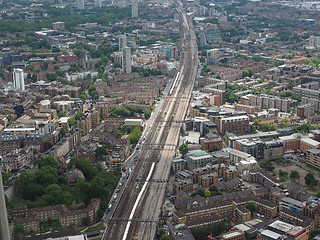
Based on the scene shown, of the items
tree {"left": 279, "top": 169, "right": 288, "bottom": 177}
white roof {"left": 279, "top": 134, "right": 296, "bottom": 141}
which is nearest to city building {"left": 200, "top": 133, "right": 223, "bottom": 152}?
white roof {"left": 279, "top": 134, "right": 296, "bottom": 141}

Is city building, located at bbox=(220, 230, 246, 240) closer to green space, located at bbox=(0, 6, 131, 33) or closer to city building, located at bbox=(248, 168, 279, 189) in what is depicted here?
city building, located at bbox=(248, 168, 279, 189)

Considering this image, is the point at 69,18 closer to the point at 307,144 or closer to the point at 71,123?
the point at 71,123

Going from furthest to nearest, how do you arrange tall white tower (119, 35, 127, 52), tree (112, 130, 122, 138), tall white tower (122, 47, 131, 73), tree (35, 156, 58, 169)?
tall white tower (119, 35, 127, 52) → tall white tower (122, 47, 131, 73) → tree (112, 130, 122, 138) → tree (35, 156, 58, 169)

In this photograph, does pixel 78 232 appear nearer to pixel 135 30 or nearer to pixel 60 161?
pixel 60 161

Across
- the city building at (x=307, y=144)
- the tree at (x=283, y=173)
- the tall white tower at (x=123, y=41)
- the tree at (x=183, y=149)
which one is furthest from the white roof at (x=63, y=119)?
the tall white tower at (x=123, y=41)

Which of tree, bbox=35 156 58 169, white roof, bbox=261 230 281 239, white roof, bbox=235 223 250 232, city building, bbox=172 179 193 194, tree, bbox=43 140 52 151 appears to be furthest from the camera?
tree, bbox=43 140 52 151

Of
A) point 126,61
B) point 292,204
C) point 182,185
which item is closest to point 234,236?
point 292,204

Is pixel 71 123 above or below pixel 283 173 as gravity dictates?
above
